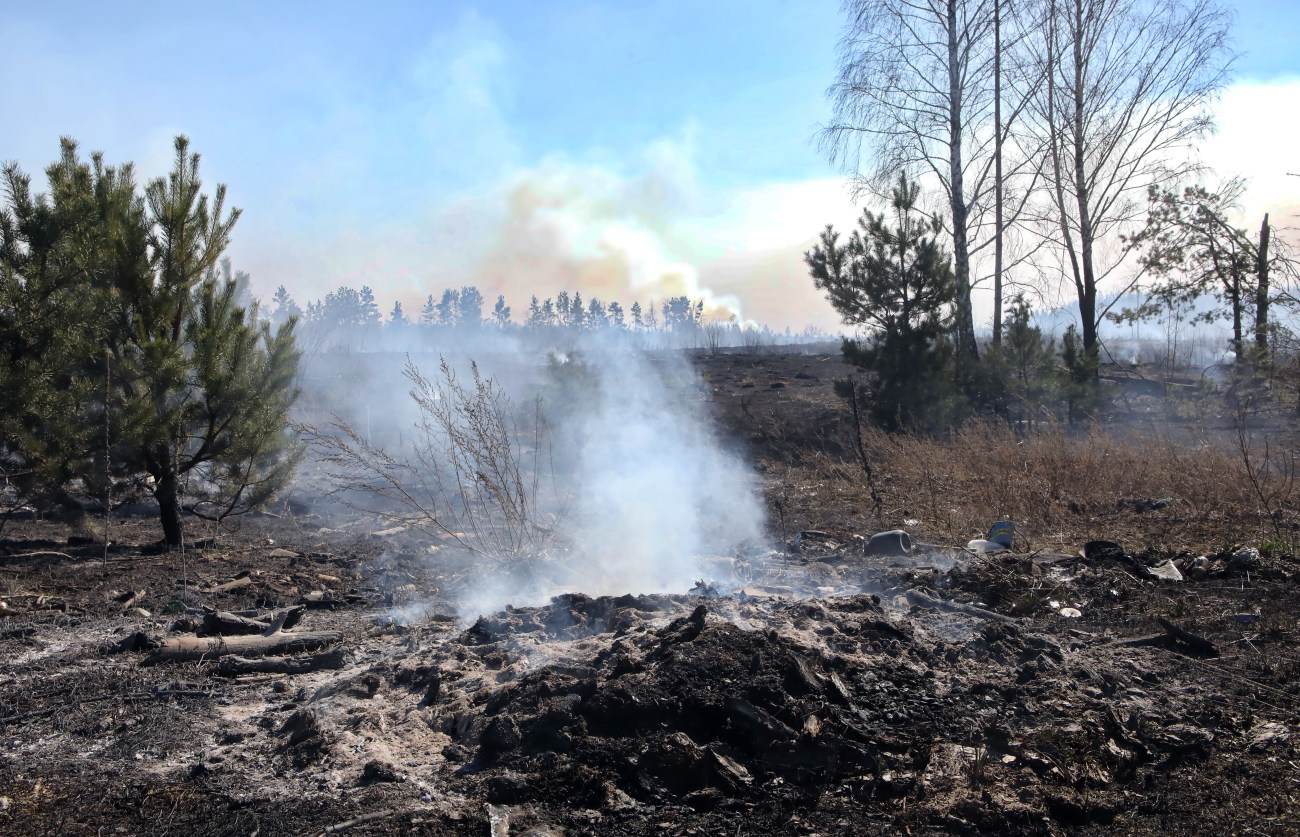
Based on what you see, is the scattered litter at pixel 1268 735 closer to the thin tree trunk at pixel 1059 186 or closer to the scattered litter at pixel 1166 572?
the scattered litter at pixel 1166 572

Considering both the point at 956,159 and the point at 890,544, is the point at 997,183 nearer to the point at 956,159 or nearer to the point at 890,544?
the point at 956,159

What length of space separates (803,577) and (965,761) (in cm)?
348

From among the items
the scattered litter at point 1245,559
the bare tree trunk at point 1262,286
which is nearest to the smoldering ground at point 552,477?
the scattered litter at point 1245,559

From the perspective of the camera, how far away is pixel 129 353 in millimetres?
7508

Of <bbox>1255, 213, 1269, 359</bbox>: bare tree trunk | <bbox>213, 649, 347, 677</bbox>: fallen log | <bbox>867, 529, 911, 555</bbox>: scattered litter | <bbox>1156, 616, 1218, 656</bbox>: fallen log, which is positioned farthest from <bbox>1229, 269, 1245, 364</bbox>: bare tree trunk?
<bbox>213, 649, 347, 677</bbox>: fallen log

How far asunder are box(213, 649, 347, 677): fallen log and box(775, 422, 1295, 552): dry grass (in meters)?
6.16

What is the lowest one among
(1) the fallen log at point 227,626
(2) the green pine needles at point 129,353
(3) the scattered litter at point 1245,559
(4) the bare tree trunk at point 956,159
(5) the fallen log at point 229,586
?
(5) the fallen log at point 229,586

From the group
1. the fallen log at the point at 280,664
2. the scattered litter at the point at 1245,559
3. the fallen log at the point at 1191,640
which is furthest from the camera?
the scattered litter at the point at 1245,559

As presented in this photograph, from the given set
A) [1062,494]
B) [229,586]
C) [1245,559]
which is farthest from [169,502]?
[1062,494]

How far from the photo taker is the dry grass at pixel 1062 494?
7219 mm

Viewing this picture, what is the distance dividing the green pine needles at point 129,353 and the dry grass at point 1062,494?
23.4 ft

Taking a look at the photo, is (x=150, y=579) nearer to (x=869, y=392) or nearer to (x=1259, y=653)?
(x=1259, y=653)

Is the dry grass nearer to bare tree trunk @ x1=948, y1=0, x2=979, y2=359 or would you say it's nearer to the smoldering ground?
the smoldering ground

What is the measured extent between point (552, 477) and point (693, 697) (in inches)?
252
